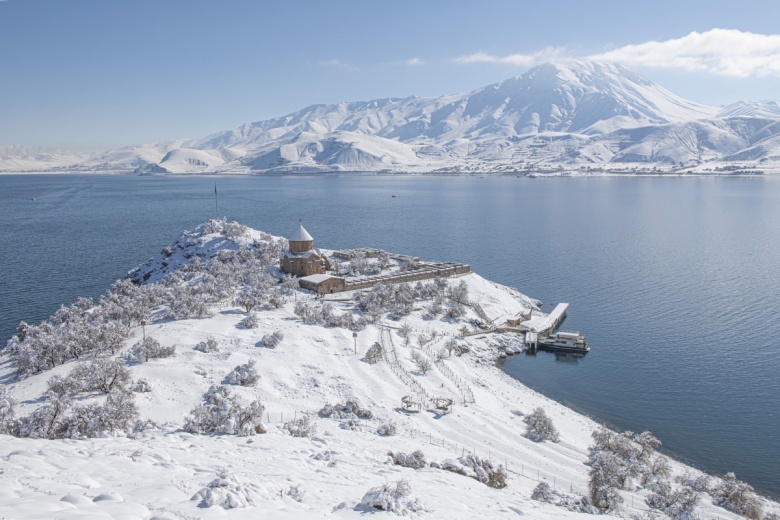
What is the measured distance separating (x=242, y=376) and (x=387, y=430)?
1032cm

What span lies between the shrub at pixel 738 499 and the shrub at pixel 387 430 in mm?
16344

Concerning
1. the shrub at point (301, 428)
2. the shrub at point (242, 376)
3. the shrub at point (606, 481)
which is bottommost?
the shrub at point (606, 481)

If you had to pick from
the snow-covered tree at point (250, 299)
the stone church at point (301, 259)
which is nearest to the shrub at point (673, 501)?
the snow-covered tree at point (250, 299)

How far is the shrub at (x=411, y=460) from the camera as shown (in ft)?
78.7

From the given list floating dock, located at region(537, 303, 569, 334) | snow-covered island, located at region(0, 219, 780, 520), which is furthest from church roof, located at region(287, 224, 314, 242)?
floating dock, located at region(537, 303, 569, 334)

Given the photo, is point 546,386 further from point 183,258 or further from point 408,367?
point 183,258

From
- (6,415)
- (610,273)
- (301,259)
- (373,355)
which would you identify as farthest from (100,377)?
→ (610,273)

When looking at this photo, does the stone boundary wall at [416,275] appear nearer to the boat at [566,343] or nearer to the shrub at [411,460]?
the boat at [566,343]

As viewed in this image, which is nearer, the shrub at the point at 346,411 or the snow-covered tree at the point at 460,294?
the shrub at the point at 346,411

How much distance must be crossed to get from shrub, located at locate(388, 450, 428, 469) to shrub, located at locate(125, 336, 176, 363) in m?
18.7

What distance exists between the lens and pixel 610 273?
76.4 metres

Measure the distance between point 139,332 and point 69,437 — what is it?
1985 centimetres

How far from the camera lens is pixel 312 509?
16391mm

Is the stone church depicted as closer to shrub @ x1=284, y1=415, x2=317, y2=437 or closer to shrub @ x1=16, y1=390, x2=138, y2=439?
shrub @ x1=284, y1=415, x2=317, y2=437
